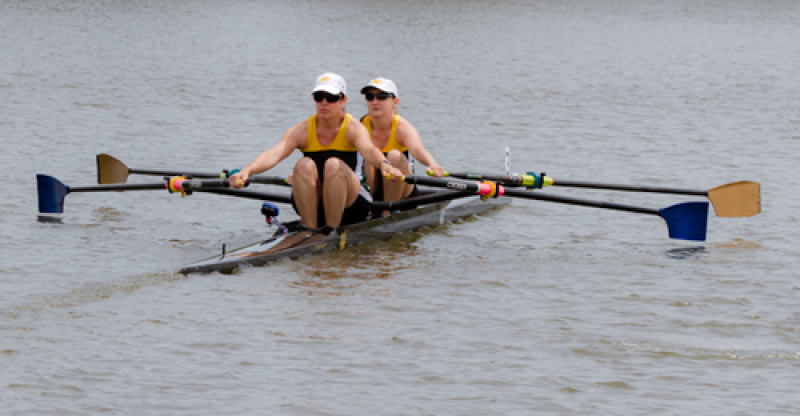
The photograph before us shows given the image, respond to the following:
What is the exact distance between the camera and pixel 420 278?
9977 mm

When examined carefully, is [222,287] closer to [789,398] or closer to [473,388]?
[473,388]

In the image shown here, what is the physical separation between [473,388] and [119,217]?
7136 millimetres

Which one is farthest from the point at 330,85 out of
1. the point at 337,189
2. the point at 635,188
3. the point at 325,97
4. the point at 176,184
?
the point at 635,188

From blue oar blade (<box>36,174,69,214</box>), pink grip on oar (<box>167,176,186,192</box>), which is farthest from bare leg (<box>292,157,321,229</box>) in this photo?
blue oar blade (<box>36,174,69,214</box>)

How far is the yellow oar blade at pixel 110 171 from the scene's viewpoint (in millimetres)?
13547

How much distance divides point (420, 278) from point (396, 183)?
6.76 feet

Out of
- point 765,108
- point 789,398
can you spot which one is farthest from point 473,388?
point 765,108

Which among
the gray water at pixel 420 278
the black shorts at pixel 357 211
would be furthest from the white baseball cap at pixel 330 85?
the gray water at pixel 420 278

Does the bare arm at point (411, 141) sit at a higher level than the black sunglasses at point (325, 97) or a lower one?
lower

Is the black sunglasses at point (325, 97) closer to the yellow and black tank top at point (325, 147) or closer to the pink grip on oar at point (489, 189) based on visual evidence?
the yellow and black tank top at point (325, 147)

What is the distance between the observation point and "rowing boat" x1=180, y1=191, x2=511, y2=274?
374 inches

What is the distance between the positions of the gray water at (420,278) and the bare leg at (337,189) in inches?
18.2

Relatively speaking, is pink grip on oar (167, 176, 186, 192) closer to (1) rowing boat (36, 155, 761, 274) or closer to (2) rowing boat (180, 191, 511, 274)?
(1) rowing boat (36, 155, 761, 274)

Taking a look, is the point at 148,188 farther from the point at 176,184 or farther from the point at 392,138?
the point at 392,138
